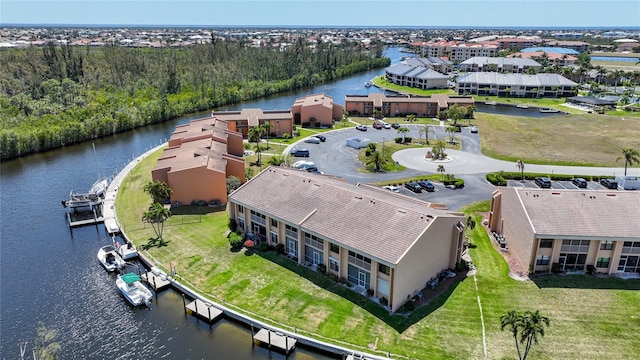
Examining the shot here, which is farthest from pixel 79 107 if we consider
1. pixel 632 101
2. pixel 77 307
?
pixel 632 101

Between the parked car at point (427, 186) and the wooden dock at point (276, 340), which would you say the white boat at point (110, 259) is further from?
the parked car at point (427, 186)

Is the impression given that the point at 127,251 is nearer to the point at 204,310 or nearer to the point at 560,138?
the point at 204,310

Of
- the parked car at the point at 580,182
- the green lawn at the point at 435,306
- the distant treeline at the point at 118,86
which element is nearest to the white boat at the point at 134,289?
the green lawn at the point at 435,306

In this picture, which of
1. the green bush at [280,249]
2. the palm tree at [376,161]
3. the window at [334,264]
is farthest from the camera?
the palm tree at [376,161]

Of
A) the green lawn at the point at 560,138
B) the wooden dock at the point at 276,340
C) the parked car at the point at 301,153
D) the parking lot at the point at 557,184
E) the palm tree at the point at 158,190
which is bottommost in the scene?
the wooden dock at the point at 276,340

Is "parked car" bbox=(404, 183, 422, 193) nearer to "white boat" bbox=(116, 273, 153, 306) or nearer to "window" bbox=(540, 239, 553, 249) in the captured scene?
"window" bbox=(540, 239, 553, 249)

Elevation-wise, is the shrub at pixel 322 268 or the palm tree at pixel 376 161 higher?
the palm tree at pixel 376 161

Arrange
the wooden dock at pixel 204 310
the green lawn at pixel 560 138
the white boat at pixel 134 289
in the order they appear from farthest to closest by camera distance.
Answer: the green lawn at pixel 560 138 < the white boat at pixel 134 289 < the wooden dock at pixel 204 310
